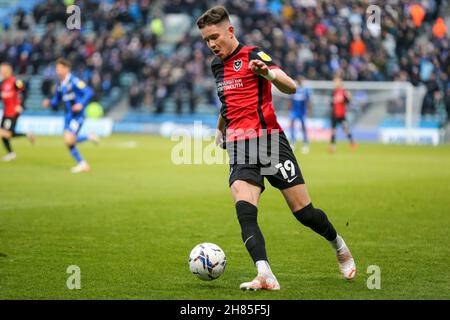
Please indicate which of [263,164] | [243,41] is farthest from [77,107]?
[243,41]

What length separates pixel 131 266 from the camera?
8.03 m

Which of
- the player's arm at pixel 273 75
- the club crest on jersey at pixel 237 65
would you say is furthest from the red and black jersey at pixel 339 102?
the player's arm at pixel 273 75

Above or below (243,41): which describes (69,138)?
below

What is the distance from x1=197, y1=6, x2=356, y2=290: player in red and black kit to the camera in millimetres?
7031

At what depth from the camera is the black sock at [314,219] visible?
285 inches

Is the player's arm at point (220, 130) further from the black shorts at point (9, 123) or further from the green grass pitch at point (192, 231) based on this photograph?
the black shorts at point (9, 123)

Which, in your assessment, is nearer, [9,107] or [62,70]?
[62,70]

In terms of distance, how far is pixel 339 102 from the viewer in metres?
29.5

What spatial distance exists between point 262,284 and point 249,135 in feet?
4.46

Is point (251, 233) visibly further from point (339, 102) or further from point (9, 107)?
point (339, 102)

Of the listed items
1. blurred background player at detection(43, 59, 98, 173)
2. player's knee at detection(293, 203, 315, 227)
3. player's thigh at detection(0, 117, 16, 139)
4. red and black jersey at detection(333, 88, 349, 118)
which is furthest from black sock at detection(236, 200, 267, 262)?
red and black jersey at detection(333, 88, 349, 118)

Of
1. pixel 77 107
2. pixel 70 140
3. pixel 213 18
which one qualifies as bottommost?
pixel 70 140

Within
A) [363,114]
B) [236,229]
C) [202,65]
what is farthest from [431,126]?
[236,229]

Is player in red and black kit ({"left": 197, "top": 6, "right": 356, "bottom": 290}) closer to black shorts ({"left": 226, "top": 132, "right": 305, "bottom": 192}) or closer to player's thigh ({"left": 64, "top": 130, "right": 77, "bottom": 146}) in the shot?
black shorts ({"left": 226, "top": 132, "right": 305, "bottom": 192})
